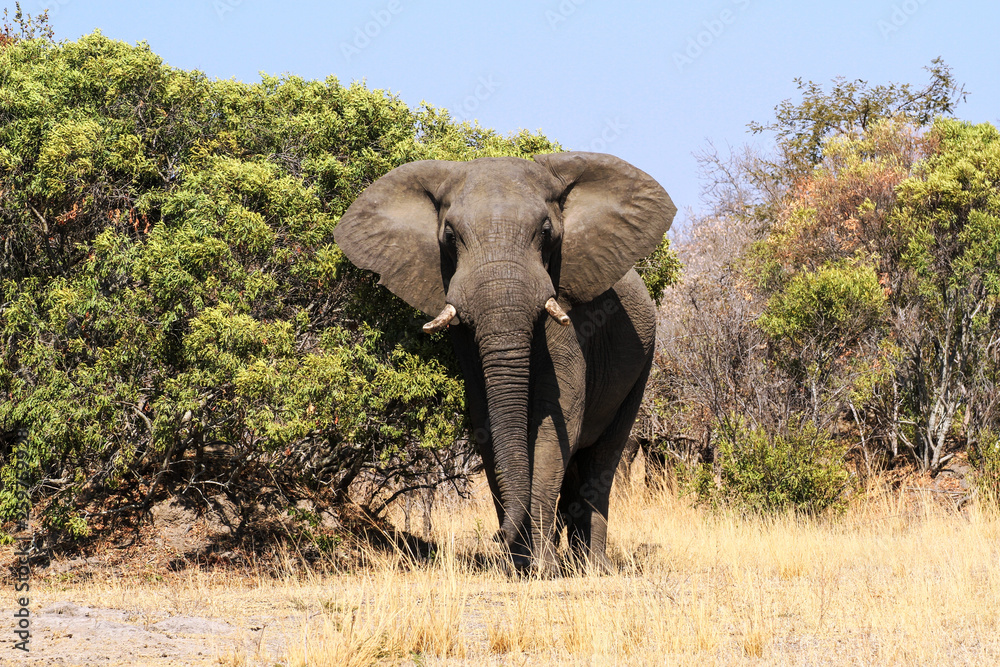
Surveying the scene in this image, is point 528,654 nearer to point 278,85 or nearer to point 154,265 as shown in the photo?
point 154,265

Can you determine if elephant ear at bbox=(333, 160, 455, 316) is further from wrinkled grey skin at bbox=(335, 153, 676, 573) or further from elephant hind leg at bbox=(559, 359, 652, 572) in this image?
elephant hind leg at bbox=(559, 359, 652, 572)

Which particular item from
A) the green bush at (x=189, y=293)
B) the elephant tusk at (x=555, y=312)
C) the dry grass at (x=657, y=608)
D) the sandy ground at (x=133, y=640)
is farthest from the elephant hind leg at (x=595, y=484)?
the sandy ground at (x=133, y=640)

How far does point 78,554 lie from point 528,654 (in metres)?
5.37

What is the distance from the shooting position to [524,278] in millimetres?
8812

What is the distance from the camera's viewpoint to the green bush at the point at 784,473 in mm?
13602

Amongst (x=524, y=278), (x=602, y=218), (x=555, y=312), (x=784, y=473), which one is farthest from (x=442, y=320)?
(x=784, y=473)

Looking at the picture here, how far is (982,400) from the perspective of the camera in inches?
615

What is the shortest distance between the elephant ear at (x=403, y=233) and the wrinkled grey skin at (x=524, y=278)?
1 centimetres

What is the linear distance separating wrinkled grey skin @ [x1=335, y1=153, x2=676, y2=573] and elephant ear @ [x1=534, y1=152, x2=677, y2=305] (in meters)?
0.01

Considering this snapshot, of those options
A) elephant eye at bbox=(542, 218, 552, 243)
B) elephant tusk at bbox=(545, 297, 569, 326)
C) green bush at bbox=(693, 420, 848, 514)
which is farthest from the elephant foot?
green bush at bbox=(693, 420, 848, 514)

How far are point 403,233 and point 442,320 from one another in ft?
4.30

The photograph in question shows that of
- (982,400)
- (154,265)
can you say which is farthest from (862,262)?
(154,265)

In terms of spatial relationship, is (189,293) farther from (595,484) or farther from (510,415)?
(595,484)

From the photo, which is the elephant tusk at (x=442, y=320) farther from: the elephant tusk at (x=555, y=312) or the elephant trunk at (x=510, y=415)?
the elephant tusk at (x=555, y=312)
